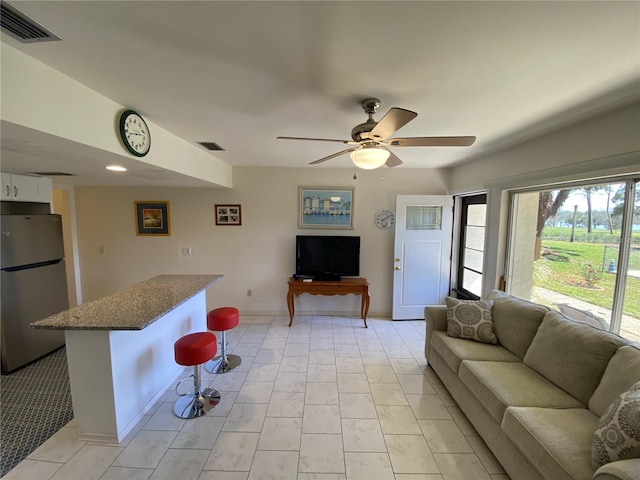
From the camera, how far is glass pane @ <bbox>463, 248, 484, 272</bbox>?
3578 millimetres

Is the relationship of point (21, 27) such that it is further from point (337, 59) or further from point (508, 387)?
point (508, 387)

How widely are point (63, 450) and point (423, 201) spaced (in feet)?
14.6

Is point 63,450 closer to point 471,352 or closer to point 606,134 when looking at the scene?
point 471,352

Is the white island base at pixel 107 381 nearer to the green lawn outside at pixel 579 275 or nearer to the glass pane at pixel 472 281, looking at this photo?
the green lawn outside at pixel 579 275

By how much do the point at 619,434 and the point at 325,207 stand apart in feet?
11.3

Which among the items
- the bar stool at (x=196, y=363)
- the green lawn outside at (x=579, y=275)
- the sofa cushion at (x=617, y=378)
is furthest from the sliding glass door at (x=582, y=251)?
the bar stool at (x=196, y=363)

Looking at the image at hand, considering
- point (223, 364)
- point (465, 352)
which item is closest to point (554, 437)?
point (465, 352)

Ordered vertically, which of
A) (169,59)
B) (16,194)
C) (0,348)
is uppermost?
(169,59)

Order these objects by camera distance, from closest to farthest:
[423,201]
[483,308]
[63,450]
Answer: [63,450]
[483,308]
[423,201]

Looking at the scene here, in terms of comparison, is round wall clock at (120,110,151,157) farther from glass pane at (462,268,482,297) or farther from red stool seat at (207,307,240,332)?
glass pane at (462,268,482,297)

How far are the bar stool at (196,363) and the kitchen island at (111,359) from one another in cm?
29

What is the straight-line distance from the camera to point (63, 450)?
1787 mm

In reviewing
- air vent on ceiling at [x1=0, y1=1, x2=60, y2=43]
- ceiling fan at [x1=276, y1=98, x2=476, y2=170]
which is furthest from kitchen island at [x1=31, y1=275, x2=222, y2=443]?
ceiling fan at [x1=276, y1=98, x2=476, y2=170]

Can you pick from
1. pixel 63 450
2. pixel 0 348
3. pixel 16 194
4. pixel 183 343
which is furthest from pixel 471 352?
pixel 16 194
